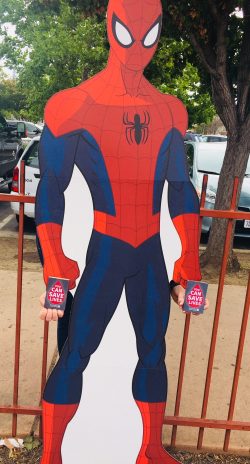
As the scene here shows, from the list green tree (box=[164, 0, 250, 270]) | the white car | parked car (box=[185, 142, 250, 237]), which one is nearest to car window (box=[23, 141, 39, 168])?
the white car

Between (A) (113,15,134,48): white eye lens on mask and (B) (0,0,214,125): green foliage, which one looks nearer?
(A) (113,15,134,48): white eye lens on mask

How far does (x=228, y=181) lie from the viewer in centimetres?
560

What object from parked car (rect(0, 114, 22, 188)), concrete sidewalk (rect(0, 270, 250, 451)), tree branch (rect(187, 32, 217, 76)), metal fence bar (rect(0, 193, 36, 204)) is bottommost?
concrete sidewalk (rect(0, 270, 250, 451))

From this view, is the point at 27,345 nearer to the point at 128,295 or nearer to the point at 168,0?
the point at 128,295

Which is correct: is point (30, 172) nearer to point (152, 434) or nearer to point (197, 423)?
point (197, 423)

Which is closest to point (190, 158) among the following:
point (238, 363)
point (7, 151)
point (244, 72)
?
point (244, 72)

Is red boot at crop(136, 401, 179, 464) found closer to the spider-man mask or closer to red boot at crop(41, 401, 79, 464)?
red boot at crop(41, 401, 79, 464)

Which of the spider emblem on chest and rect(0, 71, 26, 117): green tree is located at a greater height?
rect(0, 71, 26, 117): green tree

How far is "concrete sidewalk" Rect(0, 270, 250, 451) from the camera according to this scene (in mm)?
2732

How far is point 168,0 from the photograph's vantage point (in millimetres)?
4738

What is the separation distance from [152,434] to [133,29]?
6.26 ft

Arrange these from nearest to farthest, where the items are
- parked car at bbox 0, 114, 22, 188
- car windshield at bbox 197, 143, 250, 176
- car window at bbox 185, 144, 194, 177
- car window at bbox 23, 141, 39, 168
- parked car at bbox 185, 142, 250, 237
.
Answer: car window at bbox 23, 141, 39, 168, parked car at bbox 185, 142, 250, 237, car window at bbox 185, 144, 194, 177, car windshield at bbox 197, 143, 250, 176, parked car at bbox 0, 114, 22, 188

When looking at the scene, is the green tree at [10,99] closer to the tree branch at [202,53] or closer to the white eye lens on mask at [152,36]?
the tree branch at [202,53]

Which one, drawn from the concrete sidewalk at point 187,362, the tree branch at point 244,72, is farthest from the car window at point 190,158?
the concrete sidewalk at point 187,362
